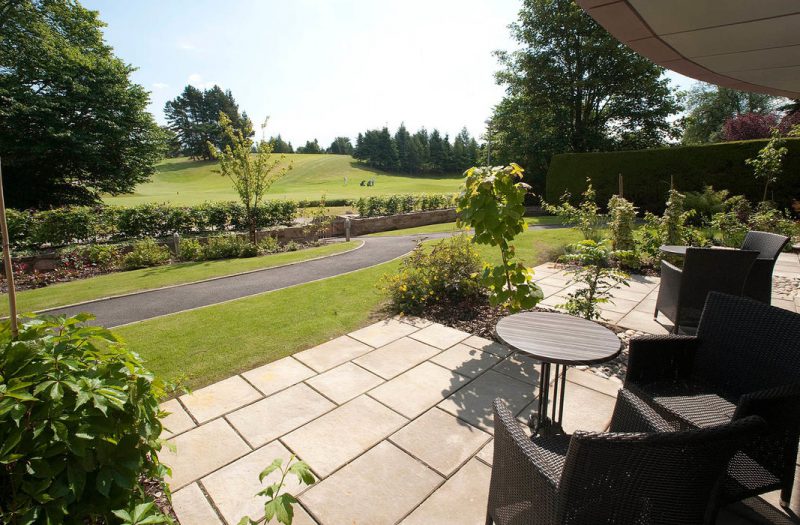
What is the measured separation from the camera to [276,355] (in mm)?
3764

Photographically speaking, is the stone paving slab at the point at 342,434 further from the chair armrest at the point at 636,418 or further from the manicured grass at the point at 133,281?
the manicured grass at the point at 133,281

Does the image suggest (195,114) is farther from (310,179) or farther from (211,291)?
(211,291)

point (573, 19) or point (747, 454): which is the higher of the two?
point (573, 19)

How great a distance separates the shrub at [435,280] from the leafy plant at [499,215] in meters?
1.04

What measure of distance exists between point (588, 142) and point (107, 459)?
24.7 m

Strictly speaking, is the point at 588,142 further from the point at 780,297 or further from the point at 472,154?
the point at 472,154

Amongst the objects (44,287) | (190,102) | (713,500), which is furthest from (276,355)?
(190,102)

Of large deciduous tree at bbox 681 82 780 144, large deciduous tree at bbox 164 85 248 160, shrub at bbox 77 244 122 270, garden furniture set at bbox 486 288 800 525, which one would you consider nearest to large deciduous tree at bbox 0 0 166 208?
shrub at bbox 77 244 122 270

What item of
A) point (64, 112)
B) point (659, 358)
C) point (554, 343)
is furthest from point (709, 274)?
point (64, 112)

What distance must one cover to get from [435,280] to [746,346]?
11.5ft

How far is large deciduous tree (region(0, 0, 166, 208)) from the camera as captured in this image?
15008 millimetres

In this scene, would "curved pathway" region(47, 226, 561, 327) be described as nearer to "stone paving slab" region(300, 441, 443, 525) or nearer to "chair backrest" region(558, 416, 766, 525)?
"stone paving slab" region(300, 441, 443, 525)

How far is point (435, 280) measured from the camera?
5.25 m

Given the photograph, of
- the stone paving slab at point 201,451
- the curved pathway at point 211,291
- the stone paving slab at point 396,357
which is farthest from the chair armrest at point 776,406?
the curved pathway at point 211,291
